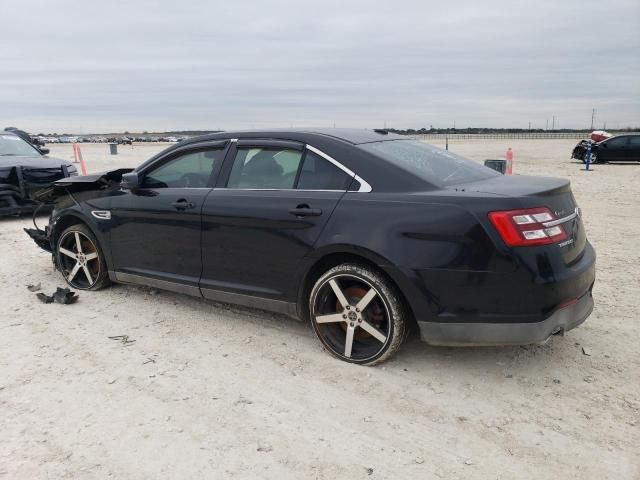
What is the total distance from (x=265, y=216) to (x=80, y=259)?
251 centimetres

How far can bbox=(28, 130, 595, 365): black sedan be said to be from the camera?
10.2ft

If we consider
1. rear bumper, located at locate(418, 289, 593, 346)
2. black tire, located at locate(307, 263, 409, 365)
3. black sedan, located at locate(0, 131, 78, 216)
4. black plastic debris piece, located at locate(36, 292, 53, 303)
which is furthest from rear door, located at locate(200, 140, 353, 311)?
black sedan, located at locate(0, 131, 78, 216)

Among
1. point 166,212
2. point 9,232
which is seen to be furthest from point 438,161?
point 9,232

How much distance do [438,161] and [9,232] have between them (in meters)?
7.46

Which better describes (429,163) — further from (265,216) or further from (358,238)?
(265,216)

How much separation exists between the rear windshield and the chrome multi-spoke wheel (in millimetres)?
3012

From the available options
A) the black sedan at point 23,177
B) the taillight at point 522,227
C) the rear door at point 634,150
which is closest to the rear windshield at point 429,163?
the taillight at point 522,227

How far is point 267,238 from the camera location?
3.88m

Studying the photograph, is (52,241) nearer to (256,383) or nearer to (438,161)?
(256,383)

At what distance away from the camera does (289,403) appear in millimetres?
3191

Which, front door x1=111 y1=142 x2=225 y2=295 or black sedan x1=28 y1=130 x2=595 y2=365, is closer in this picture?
black sedan x1=28 y1=130 x2=595 y2=365

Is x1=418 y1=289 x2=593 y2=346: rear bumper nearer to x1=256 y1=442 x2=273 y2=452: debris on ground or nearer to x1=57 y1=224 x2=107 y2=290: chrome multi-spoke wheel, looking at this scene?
x1=256 y1=442 x2=273 y2=452: debris on ground

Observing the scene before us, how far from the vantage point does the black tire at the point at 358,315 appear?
3.42 meters

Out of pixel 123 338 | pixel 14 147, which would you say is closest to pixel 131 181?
pixel 123 338
